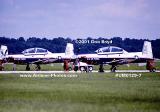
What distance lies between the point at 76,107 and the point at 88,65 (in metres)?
23.8

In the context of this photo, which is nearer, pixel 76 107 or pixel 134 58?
pixel 76 107

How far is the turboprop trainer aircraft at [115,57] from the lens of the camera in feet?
106

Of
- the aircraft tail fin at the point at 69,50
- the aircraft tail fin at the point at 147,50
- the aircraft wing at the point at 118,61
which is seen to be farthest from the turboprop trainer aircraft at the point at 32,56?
the aircraft tail fin at the point at 147,50

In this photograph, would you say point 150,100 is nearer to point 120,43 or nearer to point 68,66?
point 68,66

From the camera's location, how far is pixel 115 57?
32.9m

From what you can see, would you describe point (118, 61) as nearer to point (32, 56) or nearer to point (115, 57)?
point (115, 57)

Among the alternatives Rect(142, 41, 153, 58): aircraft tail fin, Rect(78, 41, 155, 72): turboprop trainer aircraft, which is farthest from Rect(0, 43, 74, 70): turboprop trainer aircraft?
Rect(142, 41, 153, 58): aircraft tail fin

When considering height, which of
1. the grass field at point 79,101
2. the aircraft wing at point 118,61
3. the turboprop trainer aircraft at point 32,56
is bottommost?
the grass field at point 79,101

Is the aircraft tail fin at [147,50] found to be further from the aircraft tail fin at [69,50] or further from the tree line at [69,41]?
the aircraft tail fin at [69,50]

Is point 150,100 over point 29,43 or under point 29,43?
under

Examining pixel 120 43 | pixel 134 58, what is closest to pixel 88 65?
pixel 134 58

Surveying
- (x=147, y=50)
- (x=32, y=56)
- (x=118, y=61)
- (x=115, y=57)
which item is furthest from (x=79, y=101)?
(x=32, y=56)

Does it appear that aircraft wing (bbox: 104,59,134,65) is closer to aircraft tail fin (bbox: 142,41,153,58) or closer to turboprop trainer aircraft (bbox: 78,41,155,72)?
turboprop trainer aircraft (bbox: 78,41,155,72)

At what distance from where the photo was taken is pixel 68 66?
117 feet
